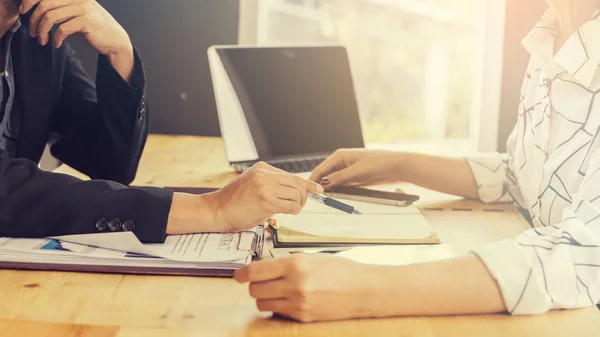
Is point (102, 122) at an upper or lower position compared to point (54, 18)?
lower

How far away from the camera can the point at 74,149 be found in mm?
1601

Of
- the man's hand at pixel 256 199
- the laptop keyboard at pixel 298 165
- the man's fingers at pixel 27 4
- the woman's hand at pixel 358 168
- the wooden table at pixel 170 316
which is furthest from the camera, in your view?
the laptop keyboard at pixel 298 165

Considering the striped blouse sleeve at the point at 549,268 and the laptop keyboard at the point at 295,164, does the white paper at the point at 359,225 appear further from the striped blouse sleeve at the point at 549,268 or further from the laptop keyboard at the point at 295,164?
the laptop keyboard at the point at 295,164

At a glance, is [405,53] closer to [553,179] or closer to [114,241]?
[553,179]

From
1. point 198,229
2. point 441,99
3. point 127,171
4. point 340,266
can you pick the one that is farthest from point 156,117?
point 340,266

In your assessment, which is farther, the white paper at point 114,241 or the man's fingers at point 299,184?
the man's fingers at point 299,184

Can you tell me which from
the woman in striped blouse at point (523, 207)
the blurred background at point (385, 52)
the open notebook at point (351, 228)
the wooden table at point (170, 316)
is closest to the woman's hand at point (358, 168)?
the woman in striped blouse at point (523, 207)

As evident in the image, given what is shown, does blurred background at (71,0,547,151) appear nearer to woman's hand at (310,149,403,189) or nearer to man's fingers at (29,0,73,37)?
woman's hand at (310,149,403,189)

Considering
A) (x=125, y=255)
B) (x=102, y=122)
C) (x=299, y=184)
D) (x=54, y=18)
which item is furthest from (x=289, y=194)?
(x=102, y=122)

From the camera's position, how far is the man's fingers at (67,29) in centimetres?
125

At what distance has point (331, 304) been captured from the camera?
0.87 m

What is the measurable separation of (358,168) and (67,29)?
0.59 metres

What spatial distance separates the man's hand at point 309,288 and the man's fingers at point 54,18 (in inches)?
22.7

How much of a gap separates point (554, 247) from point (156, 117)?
147 centimetres
